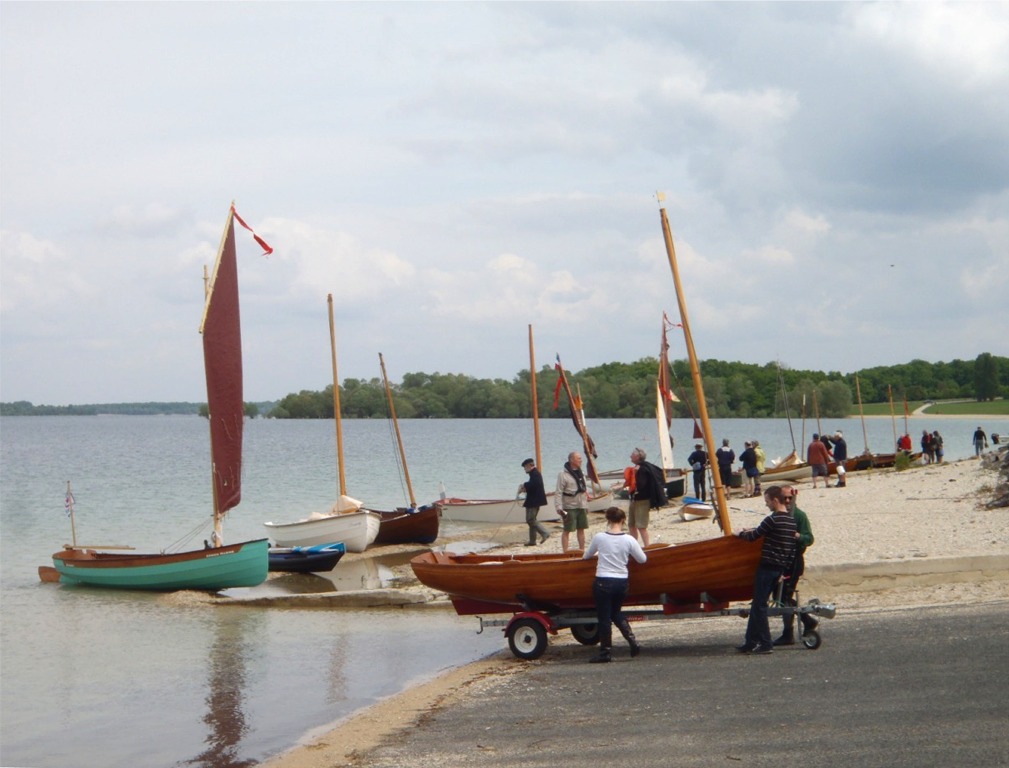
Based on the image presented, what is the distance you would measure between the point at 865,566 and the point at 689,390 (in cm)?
8936

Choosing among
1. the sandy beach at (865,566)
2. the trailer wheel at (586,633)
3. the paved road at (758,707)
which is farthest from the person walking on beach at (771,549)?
the trailer wheel at (586,633)

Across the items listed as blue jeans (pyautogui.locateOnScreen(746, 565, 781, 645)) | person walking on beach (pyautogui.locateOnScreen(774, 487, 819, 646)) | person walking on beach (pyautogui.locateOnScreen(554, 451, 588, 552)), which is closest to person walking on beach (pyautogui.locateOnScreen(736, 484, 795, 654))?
blue jeans (pyautogui.locateOnScreen(746, 565, 781, 645))

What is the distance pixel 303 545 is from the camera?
25297 mm

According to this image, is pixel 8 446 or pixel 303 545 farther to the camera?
pixel 8 446

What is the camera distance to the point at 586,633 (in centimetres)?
1166

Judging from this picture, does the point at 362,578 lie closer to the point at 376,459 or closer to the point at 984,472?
the point at 984,472

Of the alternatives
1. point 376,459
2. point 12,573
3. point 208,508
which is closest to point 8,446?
point 376,459

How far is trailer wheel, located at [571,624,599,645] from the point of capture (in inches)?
457

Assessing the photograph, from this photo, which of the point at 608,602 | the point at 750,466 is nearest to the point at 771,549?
the point at 608,602

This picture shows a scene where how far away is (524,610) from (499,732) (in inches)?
110

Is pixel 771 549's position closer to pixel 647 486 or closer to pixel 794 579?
pixel 794 579

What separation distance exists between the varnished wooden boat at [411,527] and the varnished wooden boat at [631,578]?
1462 cm

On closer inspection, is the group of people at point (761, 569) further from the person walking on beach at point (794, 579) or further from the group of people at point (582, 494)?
the group of people at point (582, 494)

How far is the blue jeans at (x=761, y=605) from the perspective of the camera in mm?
10023
